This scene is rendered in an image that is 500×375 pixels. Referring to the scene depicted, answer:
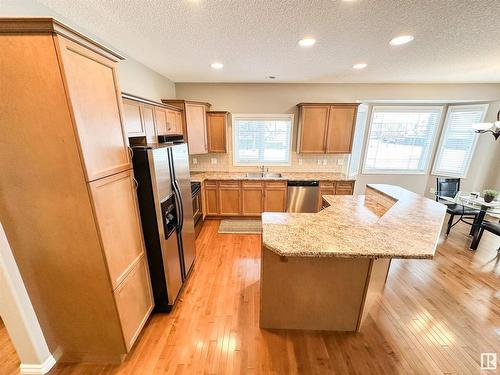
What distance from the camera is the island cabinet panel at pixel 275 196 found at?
12.6 ft

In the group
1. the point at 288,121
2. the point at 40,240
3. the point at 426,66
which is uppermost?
the point at 426,66

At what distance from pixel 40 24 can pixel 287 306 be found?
2444mm

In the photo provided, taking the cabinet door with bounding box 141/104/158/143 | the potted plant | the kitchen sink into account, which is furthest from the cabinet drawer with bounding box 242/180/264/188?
the potted plant

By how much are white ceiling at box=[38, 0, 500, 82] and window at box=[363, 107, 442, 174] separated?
4.86 feet

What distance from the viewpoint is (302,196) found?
391 cm

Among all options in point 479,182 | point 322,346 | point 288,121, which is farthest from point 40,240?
point 479,182

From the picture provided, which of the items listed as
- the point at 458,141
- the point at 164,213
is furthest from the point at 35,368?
the point at 458,141

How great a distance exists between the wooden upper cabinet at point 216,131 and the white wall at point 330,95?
11.4 inches

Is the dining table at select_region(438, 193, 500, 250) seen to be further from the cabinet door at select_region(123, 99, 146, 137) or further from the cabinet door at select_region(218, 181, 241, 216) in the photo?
the cabinet door at select_region(123, 99, 146, 137)

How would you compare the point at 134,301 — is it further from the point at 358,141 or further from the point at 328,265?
the point at 358,141

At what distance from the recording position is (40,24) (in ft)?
2.96

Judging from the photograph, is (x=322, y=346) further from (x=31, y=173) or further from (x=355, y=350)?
(x=31, y=173)

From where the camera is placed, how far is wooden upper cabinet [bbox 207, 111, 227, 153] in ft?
12.8

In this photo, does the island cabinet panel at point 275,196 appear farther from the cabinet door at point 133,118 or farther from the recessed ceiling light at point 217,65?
the cabinet door at point 133,118
